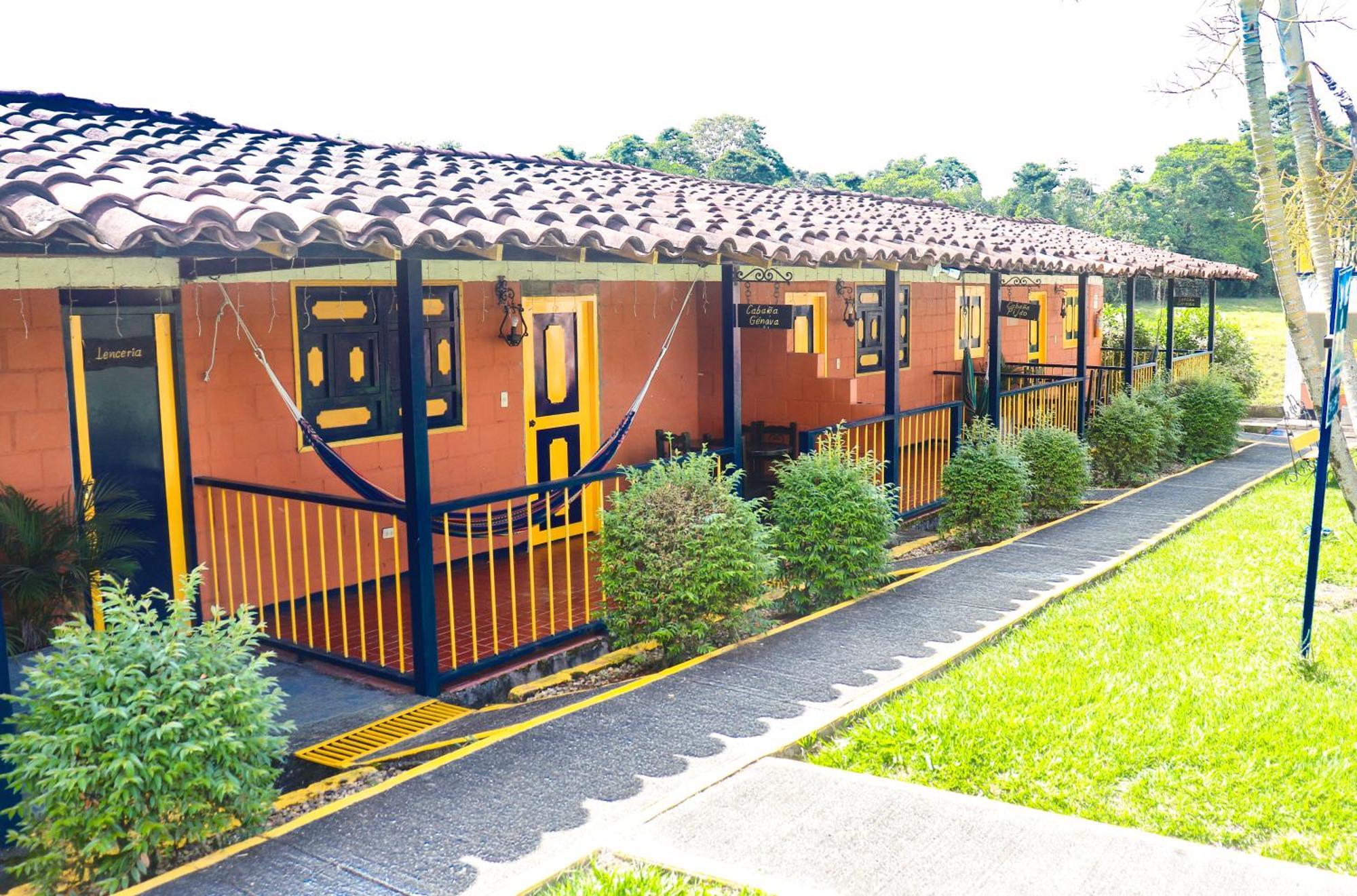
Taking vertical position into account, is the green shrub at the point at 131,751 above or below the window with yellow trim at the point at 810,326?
below

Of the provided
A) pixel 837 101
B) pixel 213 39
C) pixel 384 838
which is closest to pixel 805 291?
pixel 384 838

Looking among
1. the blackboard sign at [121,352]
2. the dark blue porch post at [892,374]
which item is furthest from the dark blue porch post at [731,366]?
the blackboard sign at [121,352]

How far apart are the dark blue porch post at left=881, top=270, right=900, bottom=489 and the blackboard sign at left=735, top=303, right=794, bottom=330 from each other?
1.20 m

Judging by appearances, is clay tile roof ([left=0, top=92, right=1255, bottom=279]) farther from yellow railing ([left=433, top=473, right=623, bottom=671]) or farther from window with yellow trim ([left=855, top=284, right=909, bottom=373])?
window with yellow trim ([left=855, top=284, right=909, bottom=373])

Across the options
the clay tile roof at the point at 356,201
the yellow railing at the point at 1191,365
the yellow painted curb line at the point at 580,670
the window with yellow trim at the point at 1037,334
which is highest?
the clay tile roof at the point at 356,201

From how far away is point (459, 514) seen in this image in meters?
8.66

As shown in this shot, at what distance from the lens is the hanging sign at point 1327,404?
19.9 ft

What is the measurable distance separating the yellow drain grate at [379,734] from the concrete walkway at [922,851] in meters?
1.78

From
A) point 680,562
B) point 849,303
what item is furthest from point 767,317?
point 849,303

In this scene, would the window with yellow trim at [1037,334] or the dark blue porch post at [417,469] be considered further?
the window with yellow trim at [1037,334]

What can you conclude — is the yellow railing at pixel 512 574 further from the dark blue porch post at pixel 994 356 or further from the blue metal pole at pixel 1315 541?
the blue metal pole at pixel 1315 541

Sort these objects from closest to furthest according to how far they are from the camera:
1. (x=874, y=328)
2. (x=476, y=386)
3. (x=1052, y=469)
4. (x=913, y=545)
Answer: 1. (x=476, y=386)
2. (x=913, y=545)
3. (x=1052, y=469)
4. (x=874, y=328)

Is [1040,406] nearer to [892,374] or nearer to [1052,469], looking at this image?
[1052,469]

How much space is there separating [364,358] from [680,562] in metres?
3.08
